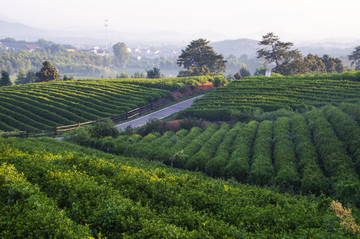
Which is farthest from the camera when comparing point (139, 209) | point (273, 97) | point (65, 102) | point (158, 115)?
point (65, 102)

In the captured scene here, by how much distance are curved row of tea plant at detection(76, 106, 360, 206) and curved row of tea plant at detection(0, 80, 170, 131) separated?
14.0 metres

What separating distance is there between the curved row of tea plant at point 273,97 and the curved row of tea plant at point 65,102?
1196cm

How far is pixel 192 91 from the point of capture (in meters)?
52.0

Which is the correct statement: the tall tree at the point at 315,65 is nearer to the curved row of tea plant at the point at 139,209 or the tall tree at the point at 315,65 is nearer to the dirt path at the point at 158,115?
the dirt path at the point at 158,115

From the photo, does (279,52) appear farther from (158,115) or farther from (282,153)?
(282,153)

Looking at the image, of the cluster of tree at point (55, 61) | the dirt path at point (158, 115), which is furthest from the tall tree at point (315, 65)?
the cluster of tree at point (55, 61)

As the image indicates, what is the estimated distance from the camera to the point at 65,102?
129 feet

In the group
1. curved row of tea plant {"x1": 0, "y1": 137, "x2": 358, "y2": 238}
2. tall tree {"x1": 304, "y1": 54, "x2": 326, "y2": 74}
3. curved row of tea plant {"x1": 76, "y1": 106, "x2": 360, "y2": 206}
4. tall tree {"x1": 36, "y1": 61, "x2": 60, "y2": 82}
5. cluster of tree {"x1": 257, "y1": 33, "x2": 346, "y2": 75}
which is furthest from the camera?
tall tree {"x1": 304, "y1": 54, "x2": 326, "y2": 74}

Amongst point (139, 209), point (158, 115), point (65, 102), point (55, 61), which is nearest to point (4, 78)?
point (65, 102)

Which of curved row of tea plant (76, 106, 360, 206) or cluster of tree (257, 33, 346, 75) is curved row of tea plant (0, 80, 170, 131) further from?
cluster of tree (257, 33, 346, 75)

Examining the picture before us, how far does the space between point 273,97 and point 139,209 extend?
98.2ft

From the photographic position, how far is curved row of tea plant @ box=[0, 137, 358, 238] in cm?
597

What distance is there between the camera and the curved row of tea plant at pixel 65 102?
33.4m

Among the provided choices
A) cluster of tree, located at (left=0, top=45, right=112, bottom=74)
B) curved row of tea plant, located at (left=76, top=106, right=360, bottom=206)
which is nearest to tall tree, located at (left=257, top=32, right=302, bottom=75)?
curved row of tea plant, located at (left=76, top=106, right=360, bottom=206)
